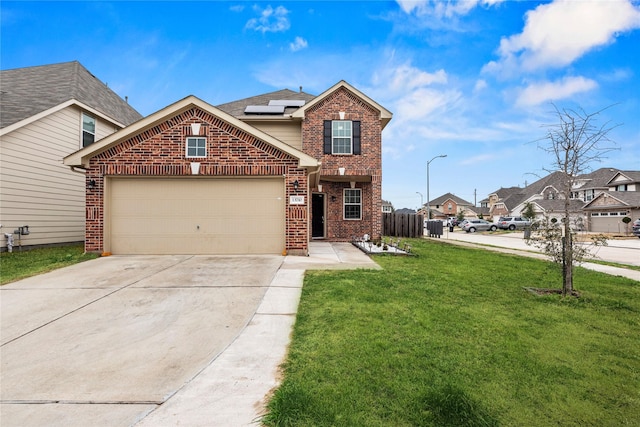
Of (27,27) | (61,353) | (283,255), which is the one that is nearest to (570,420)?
(61,353)

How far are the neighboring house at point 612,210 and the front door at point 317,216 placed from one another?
3458 cm

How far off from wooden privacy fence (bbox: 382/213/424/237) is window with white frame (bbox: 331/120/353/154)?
6997 mm

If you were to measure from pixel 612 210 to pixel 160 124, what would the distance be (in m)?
44.2

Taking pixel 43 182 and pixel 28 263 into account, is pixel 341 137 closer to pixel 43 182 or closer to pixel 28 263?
pixel 28 263

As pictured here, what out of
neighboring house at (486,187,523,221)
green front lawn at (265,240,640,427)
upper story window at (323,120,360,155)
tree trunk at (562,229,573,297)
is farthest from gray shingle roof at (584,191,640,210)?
tree trunk at (562,229,573,297)

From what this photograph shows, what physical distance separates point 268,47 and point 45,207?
1402 centimetres

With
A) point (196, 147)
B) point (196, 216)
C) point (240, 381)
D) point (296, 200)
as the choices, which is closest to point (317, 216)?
point (296, 200)

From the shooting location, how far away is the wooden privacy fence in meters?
20.2

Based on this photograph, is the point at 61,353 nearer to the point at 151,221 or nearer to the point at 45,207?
the point at 151,221

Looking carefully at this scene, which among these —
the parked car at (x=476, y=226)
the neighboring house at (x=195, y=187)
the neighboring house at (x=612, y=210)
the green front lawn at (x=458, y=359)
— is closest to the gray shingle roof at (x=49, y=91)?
the neighboring house at (x=195, y=187)

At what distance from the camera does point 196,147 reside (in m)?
9.91

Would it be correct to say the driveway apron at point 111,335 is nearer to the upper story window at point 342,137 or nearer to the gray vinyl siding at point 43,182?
the gray vinyl siding at point 43,182

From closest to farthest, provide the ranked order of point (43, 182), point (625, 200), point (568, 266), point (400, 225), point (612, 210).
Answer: point (568, 266) → point (43, 182) → point (400, 225) → point (625, 200) → point (612, 210)

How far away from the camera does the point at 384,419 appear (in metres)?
2.28
